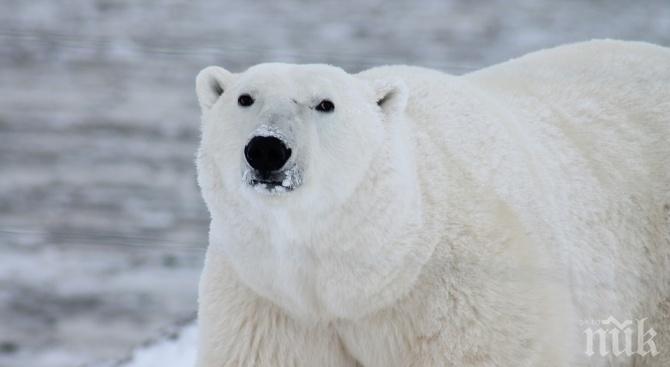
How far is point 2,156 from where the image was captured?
6094 millimetres

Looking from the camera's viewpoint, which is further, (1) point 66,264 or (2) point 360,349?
(1) point 66,264

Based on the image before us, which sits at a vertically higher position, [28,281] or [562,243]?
[28,281]

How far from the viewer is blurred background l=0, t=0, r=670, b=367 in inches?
173

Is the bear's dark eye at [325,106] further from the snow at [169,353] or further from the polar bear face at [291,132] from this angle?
the snow at [169,353]

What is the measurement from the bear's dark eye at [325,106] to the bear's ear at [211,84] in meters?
0.32

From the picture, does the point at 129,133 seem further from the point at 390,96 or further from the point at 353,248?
the point at 353,248

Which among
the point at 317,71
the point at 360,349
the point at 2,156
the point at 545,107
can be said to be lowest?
the point at 360,349

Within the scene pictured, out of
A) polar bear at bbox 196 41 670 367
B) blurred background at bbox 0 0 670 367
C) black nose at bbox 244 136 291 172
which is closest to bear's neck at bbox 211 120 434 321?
polar bear at bbox 196 41 670 367

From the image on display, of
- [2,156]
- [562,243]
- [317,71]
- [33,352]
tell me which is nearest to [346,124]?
[317,71]

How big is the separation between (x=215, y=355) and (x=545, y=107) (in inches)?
56.0

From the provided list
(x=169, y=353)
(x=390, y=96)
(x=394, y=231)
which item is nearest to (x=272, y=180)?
(x=394, y=231)

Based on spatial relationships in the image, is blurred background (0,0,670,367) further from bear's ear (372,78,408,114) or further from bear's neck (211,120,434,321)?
bear's neck (211,120,434,321)

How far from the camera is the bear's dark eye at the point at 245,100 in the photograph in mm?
2457

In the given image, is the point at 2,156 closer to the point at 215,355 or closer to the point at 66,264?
the point at 66,264
